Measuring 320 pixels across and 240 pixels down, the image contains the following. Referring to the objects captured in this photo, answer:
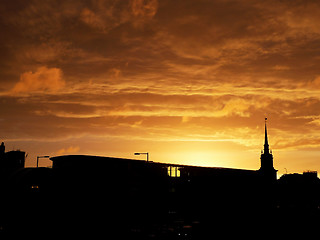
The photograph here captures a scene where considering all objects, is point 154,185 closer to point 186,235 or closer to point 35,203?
point 186,235

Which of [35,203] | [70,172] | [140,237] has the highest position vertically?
[70,172]

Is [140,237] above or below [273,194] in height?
below

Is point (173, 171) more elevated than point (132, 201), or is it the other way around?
point (173, 171)

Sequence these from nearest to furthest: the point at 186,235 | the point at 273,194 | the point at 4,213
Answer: the point at 186,235
the point at 4,213
the point at 273,194

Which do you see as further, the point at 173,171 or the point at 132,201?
the point at 173,171

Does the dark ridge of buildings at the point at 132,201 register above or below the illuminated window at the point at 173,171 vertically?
below

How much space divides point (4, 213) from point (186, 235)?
33335mm

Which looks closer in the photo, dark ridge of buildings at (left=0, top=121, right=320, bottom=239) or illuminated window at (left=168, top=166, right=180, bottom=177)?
dark ridge of buildings at (left=0, top=121, right=320, bottom=239)

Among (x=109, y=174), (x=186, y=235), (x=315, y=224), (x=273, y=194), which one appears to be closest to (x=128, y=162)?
(x=109, y=174)

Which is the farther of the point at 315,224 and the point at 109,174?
the point at 315,224

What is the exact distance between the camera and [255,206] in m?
92.6

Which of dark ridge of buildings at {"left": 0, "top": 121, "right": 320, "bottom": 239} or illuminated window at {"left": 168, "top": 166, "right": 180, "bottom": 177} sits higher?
illuminated window at {"left": 168, "top": 166, "right": 180, "bottom": 177}

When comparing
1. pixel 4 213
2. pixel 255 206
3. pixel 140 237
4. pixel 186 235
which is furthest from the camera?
pixel 255 206

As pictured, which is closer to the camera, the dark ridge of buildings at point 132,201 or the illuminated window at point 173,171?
the dark ridge of buildings at point 132,201
